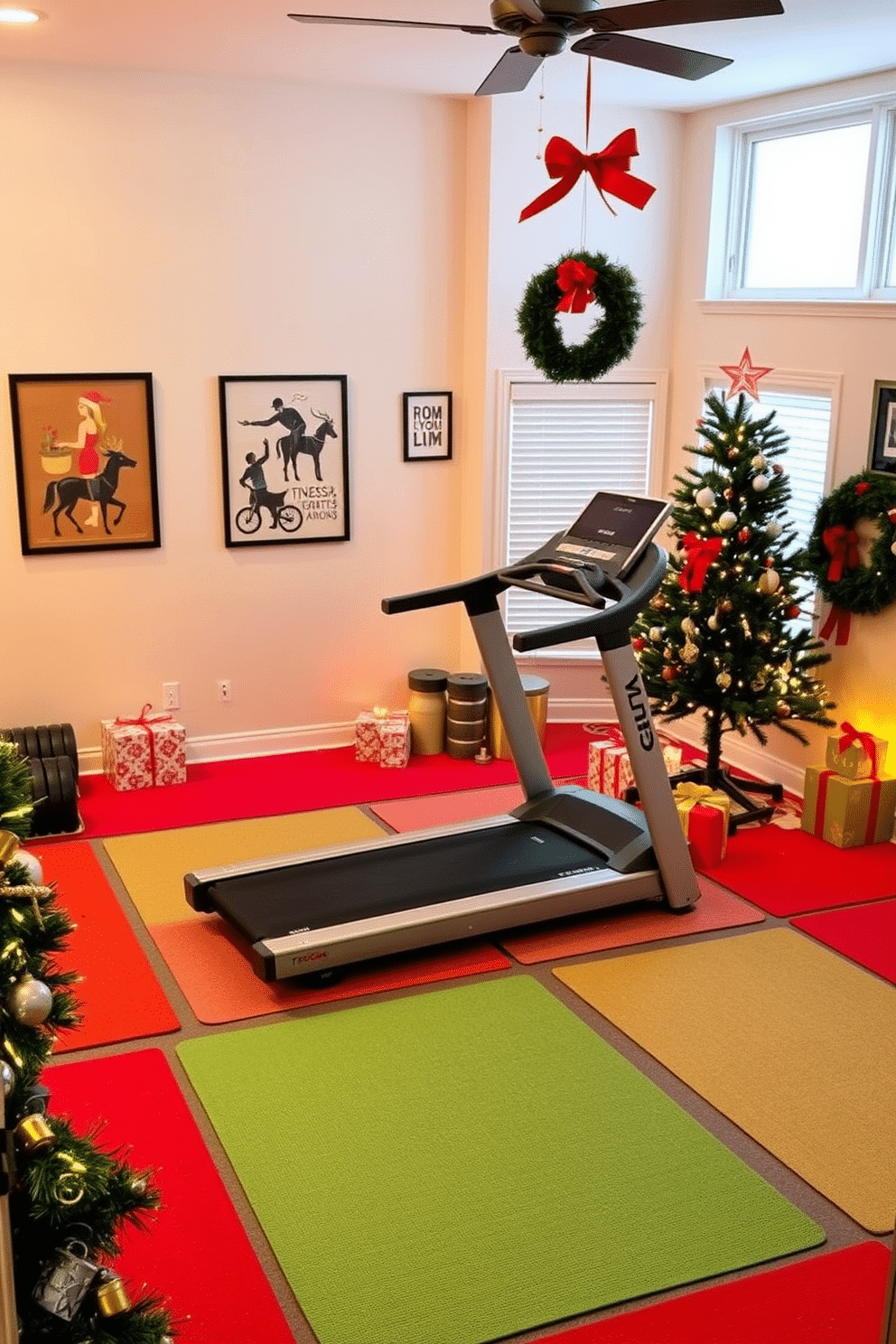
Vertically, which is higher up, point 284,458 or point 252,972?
point 284,458

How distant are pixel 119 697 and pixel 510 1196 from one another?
3.76 metres

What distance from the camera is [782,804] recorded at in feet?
20.2

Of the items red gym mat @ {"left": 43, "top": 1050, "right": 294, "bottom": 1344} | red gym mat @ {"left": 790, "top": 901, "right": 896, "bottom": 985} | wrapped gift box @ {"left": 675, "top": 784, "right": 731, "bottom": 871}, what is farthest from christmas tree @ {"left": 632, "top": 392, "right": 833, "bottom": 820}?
red gym mat @ {"left": 43, "top": 1050, "right": 294, "bottom": 1344}

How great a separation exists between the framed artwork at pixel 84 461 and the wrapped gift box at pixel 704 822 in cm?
282

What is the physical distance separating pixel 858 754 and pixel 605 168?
272 centimetres

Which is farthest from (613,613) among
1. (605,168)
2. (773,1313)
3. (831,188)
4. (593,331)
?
(831,188)

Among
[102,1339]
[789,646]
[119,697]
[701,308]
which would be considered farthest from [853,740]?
[102,1339]

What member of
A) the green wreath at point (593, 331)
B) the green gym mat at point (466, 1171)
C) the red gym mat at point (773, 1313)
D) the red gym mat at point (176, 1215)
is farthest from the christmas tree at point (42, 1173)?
the green wreath at point (593, 331)

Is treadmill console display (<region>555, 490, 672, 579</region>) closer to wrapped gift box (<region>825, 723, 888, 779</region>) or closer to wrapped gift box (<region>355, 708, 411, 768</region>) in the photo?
wrapped gift box (<region>825, 723, 888, 779</region>)

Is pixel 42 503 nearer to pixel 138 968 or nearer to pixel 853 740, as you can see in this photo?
pixel 138 968

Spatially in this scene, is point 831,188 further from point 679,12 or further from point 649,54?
point 679,12

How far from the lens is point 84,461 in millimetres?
6105

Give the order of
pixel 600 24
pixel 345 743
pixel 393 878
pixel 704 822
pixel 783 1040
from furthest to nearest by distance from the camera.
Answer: pixel 345 743 < pixel 704 822 < pixel 393 878 < pixel 783 1040 < pixel 600 24

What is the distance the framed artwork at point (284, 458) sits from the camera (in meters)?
6.37
